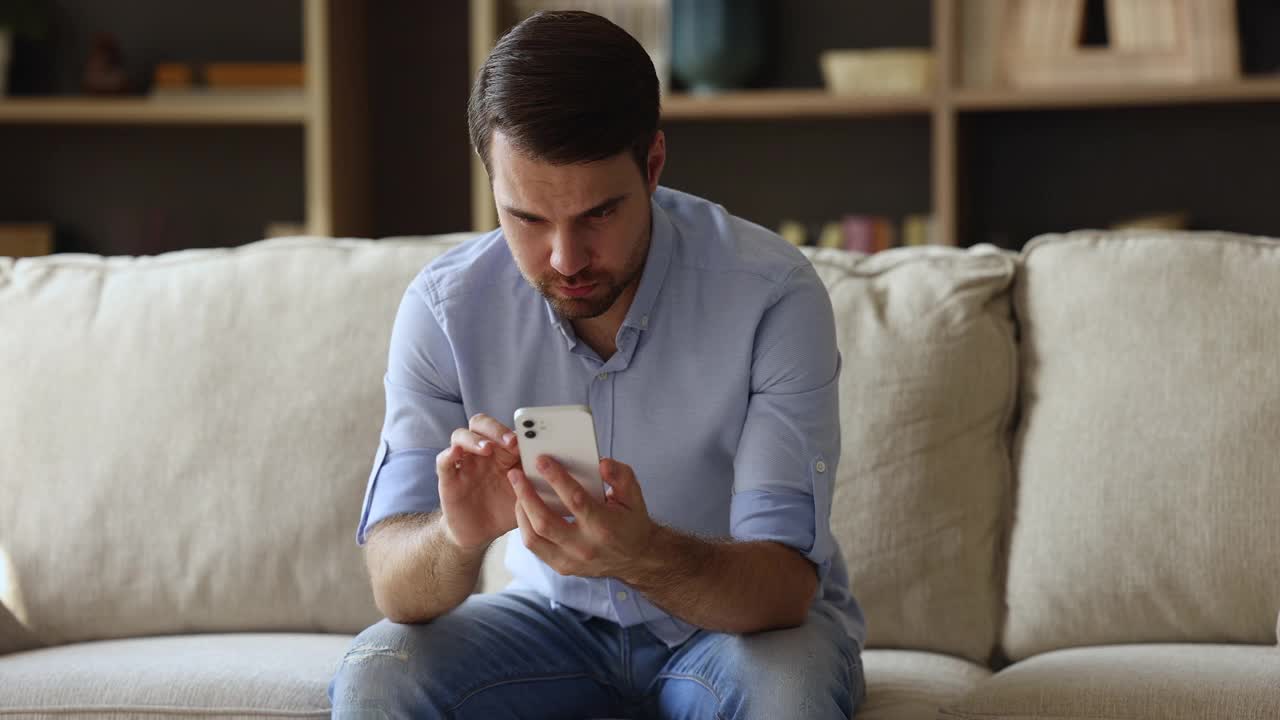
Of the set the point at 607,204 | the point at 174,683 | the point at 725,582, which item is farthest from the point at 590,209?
the point at 174,683

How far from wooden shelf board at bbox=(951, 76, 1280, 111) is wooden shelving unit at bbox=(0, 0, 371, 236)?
4.36 feet

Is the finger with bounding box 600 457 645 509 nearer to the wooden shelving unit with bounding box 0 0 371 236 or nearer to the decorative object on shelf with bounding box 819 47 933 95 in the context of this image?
the decorative object on shelf with bounding box 819 47 933 95

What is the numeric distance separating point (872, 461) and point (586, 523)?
0.64 meters

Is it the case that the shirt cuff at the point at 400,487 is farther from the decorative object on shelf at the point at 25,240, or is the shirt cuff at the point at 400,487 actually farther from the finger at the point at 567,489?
the decorative object on shelf at the point at 25,240

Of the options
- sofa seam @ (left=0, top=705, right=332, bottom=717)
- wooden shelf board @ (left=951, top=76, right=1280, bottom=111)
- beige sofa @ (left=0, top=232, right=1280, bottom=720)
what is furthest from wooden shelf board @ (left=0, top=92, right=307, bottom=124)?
sofa seam @ (left=0, top=705, right=332, bottom=717)

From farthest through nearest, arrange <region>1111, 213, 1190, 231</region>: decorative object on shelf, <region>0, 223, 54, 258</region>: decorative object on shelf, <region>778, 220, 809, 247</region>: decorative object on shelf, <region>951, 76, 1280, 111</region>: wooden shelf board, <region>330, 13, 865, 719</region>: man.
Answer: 1. <region>0, 223, 54, 258</region>: decorative object on shelf
2. <region>778, 220, 809, 247</region>: decorative object on shelf
3. <region>1111, 213, 1190, 231</region>: decorative object on shelf
4. <region>951, 76, 1280, 111</region>: wooden shelf board
5. <region>330, 13, 865, 719</region>: man

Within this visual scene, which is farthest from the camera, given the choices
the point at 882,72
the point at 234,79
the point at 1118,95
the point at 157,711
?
the point at 234,79

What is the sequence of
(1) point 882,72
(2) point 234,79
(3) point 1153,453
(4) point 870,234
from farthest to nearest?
(2) point 234,79 < (4) point 870,234 < (1) point 882,72 < (3) point 1153,453

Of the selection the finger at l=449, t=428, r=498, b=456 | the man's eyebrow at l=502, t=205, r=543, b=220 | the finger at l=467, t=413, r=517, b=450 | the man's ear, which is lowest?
the finger at l=449, t=428, r=498, b=456

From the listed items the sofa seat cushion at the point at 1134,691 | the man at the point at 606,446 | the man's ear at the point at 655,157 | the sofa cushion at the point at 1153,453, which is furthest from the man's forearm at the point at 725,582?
the sofa cushion at the point at 1153,453

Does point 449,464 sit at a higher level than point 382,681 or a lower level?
higher

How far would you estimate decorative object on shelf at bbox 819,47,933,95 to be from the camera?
300 cm

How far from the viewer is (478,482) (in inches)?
53.1

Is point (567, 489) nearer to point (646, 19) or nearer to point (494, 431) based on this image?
point (494, 431)
